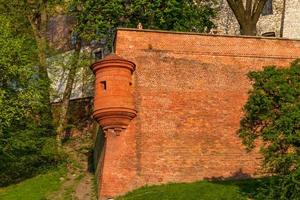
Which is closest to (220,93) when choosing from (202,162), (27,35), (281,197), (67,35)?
(202,162)

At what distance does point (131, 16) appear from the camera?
37219mm

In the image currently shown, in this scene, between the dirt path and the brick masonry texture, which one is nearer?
the dirt path

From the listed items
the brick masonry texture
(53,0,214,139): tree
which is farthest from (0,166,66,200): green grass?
the brick masonry texture

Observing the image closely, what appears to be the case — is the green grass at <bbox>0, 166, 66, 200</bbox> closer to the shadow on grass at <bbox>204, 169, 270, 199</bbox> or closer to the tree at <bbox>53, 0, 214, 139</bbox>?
the tree at <bbox>53, 0, 214, 139</bbox>

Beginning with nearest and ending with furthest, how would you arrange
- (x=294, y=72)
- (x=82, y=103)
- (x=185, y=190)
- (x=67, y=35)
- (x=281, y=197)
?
(x=281, y=197)
(x=294, y=72)
(x=185, y=190)
(x=82, y=103)
(x=67, y=35)

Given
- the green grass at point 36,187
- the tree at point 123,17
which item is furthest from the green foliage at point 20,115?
the tree at point 123,17

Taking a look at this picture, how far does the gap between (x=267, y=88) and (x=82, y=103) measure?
21.8m

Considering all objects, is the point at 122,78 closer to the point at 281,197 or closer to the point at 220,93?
the point at 220,93

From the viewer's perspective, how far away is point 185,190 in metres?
24.4

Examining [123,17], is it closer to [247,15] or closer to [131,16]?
[131,16]

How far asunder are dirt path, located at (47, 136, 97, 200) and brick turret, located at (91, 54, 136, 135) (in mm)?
3395

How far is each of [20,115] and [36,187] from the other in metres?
3.78

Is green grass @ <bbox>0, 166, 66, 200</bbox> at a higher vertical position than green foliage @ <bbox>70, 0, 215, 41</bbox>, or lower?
lower

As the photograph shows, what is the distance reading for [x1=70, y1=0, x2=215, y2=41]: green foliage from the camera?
119 feet
